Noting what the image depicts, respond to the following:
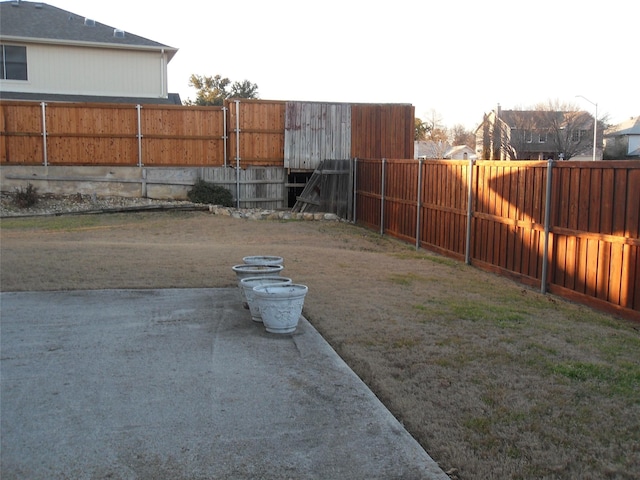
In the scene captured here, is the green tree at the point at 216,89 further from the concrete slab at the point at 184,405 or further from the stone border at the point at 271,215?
the concrete slab at the point at 184,405

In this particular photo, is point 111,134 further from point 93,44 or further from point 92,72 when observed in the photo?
point 93,44

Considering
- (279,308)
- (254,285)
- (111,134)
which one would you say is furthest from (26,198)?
(279,308)

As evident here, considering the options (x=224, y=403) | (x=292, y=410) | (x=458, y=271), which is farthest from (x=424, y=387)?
(x=458, y=271)

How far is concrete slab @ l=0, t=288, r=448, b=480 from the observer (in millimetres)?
3848

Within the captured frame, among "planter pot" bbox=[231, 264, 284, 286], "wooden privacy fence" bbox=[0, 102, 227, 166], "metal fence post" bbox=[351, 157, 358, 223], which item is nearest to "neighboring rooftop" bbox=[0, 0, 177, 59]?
"wooden privacy fence" bbox=[0, 102, 227, 166]

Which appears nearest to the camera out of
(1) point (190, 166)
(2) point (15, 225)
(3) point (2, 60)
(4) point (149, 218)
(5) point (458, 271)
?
(5) point (458, 271)

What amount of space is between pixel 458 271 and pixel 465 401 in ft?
22.1

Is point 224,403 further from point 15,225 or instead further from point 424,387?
point 15,225

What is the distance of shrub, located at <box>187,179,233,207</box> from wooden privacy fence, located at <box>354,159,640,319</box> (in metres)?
8.74

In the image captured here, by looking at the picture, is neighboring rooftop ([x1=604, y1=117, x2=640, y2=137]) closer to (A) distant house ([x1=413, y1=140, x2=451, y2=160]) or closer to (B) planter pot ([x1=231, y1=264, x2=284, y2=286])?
(A) distant house ([x1=413, y1=140, x2=451, y2=160])

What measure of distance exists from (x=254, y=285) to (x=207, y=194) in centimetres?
1505

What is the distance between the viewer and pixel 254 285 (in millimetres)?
7363

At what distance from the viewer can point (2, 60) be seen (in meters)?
24.7

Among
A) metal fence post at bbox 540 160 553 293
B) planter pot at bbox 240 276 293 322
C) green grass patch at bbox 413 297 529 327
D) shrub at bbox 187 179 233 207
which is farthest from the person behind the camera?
shrub at bbox 187 179 233 207
